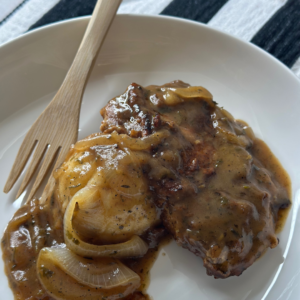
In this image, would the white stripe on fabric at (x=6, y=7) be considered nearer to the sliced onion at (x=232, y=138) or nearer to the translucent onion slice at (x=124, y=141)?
the translucent onion slice at (x=124, y=141)

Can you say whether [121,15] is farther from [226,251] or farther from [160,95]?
[226,251]

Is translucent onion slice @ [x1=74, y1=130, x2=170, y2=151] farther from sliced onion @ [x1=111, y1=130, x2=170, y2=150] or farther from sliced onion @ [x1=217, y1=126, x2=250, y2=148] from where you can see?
sliced onion @ [x1=217, y1=126, x2=250, y2=148]

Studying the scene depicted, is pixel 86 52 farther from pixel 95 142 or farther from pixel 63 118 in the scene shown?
pixel 95 142

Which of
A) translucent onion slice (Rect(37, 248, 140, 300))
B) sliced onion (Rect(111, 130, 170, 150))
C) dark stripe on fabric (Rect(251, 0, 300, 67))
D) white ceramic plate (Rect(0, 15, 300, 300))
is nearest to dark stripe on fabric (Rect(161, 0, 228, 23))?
dark stripe on fabric (Rect(251, 0, 300, 67))

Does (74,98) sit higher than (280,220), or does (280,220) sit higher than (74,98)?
(280,220)

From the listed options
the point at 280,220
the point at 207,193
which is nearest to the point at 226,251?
the point at 207,193

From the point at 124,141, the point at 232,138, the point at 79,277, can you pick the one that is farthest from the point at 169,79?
the point at 79,277
